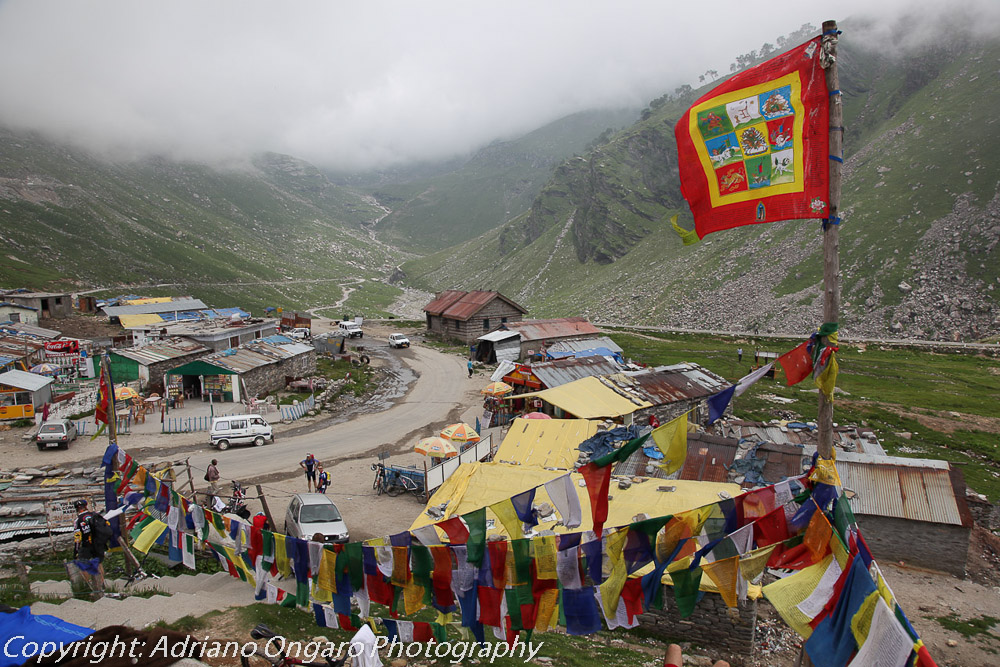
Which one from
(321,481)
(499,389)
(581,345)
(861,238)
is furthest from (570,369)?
(861,238)

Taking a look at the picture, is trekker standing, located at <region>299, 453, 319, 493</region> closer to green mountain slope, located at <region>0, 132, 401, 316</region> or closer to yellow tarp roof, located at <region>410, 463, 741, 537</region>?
yellow tarp roof, located at <region>410, 463, 741, 537</region>

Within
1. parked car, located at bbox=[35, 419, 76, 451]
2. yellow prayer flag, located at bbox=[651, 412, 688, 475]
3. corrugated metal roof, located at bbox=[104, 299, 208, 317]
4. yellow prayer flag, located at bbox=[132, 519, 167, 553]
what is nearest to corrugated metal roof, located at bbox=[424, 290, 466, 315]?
corrugated metal roof, located at bbox=[104, 299, 208, 317]

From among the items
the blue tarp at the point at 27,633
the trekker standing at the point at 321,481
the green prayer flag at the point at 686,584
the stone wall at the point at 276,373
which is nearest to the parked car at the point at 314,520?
the trekker standing at the point at 321,481

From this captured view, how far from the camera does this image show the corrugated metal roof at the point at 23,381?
29.4 m

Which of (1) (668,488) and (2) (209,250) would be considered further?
(2) (209,250)

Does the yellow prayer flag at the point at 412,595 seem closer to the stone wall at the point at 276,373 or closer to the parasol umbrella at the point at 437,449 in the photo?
the parasol umbrella at the point at 437,449

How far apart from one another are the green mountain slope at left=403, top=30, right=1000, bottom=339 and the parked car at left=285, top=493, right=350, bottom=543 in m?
65.0

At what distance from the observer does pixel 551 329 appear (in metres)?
51.0

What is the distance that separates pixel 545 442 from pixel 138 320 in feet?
192

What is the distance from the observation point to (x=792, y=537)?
7.05 meters

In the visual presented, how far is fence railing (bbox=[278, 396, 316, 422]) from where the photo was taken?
1259 inches

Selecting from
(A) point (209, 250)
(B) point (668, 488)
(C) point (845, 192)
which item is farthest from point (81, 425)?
(A) point (209, 250)

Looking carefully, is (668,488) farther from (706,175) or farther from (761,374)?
(706,175)

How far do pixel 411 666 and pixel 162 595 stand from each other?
6.06m
